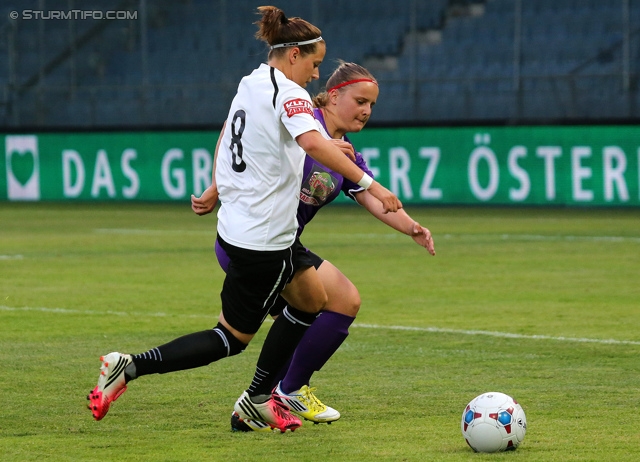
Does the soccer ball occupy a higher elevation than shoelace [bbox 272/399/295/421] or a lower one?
higher

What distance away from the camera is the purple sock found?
6.51 m

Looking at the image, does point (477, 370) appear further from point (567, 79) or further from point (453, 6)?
point (453, 6)

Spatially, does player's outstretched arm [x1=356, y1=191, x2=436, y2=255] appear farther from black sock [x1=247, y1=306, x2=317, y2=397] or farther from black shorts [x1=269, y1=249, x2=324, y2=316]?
black sock [x1=247, y1=306, x2=317, y2=397]

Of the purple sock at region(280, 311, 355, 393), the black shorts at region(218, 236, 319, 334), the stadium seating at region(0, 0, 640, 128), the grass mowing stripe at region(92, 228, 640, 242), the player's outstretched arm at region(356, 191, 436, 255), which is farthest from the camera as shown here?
the stadium seating at region(0, 0, 640, 128)

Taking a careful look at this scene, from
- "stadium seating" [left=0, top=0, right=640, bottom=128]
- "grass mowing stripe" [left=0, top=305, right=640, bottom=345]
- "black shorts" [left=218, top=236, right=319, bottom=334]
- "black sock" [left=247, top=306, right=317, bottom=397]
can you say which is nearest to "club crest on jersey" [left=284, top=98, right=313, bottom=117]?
"black shorts" [left=218, top=236, right=319, bottom=334]

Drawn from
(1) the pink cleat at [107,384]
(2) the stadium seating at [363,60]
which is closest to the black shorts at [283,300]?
(1) the pink cleat at [107,384]

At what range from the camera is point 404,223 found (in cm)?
636

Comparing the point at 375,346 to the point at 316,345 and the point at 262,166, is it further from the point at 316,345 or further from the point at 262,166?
the point at 262,166

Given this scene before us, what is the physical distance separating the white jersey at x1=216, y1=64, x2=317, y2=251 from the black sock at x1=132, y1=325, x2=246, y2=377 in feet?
1.58

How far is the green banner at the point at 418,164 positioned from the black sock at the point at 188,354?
16.3 m

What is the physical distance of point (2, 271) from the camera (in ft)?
48.3

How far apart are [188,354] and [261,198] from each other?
0.81 meters

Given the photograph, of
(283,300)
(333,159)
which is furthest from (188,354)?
(333,159)

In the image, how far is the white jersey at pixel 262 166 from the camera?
5.76 metres
